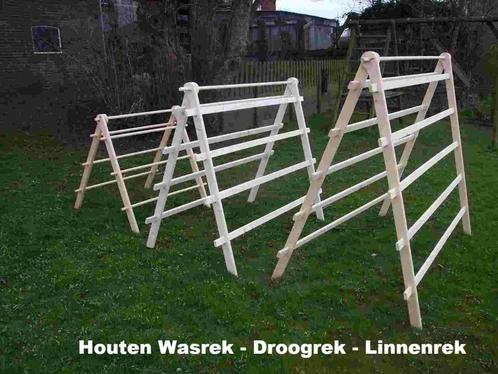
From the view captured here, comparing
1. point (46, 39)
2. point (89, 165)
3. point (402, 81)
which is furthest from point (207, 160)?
point (46, 39)

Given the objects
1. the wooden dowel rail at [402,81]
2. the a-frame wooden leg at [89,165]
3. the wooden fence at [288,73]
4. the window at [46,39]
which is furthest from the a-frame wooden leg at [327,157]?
the window at [46,39]

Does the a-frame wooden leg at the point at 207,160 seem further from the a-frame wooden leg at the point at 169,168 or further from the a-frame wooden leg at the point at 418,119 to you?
the a-frame wooden leg at the point at 418,119

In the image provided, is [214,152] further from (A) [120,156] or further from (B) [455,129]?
(B) [455,129]

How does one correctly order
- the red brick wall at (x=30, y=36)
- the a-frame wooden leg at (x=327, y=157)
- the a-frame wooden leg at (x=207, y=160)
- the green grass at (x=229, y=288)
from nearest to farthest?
the green grass at (x=229, y=288)
the a-frame wooden leg at (x=327, y=157)
the a-frame wooden leg at (x=207, y=160)
the red brick wall at (x=30, y=36)

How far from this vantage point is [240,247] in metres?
4.47

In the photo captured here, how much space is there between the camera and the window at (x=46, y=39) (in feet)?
45.8

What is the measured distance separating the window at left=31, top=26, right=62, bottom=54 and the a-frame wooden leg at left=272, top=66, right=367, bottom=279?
42.0 feet

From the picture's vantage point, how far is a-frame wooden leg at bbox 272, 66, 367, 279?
3.03 metres

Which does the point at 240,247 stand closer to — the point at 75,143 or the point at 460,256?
the point at 460,256

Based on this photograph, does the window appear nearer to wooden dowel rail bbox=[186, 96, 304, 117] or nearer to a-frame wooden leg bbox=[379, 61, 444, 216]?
wooden dowel rail bbox=[186, 96, 304, 117]

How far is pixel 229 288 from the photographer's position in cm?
365

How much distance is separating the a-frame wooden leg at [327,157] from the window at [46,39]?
1279 cm

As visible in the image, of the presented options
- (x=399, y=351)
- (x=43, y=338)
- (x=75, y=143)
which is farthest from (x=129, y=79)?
(x=399, y=351)

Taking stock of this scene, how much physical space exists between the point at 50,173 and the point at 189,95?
14.1 ft
